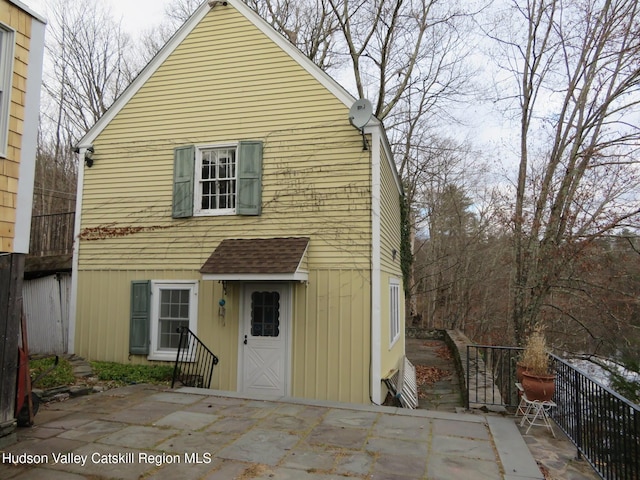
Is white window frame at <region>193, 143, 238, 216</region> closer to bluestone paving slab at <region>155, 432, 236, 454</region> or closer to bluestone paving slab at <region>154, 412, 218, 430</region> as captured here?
bluestone paving slab at <region>154, 412, 218, 430</region>

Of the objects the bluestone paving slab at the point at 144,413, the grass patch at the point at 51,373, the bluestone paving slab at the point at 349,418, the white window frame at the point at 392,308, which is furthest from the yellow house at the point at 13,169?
the white window frame at the point at 392,308

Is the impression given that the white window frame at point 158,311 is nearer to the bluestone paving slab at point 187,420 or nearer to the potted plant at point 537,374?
the bluestone paving slab at point 187,420

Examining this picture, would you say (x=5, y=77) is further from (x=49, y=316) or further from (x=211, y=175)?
(x=49, y=316)

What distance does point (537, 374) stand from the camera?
18.2 feet

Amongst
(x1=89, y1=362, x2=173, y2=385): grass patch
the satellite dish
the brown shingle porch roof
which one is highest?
the satellite dish

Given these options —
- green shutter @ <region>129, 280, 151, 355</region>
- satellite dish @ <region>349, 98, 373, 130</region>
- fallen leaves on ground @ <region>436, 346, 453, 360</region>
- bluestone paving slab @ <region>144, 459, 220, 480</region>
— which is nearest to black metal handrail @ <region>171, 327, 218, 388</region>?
green shutter @ <region>129, 280, 151, 355</region>

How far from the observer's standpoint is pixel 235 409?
640 cm

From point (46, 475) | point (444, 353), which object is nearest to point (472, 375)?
point (444, 353)

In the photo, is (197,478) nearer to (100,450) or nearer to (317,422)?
(100,450)

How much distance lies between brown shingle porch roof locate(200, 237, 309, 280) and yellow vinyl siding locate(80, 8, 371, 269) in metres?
0.34

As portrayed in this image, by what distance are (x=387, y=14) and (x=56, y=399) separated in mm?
15849

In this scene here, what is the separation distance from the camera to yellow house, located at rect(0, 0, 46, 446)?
4.83m

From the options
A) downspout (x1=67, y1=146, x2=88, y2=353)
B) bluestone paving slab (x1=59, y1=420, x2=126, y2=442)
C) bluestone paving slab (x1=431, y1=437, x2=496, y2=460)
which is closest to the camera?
bluestone paving slab (x1=431, y1=437, x2=496, y2=460)

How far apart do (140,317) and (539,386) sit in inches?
286
